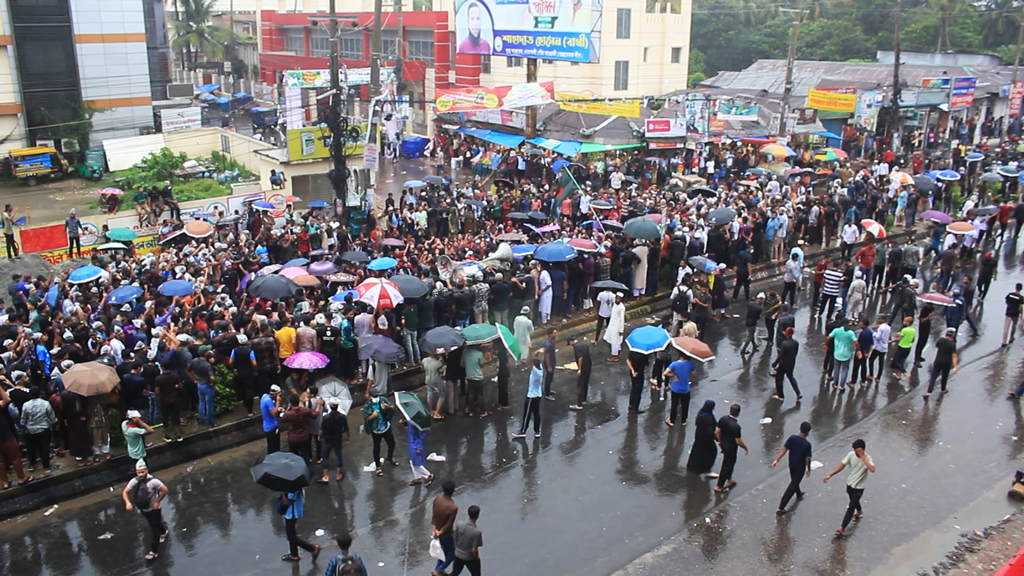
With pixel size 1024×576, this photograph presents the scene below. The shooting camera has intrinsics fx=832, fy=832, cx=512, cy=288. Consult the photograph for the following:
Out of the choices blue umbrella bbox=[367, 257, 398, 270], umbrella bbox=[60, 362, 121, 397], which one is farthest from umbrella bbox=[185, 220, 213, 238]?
umbrella bbox=[60, 362, 121, 397]

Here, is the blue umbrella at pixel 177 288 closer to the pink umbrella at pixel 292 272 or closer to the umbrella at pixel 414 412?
the pink umbrella at pixel 292 272

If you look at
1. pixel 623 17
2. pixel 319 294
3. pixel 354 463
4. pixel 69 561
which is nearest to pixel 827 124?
pixel 623 17

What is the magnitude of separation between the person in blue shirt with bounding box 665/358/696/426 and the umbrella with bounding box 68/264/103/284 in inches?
438

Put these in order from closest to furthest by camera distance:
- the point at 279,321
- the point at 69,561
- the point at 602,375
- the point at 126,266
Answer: the point at 69,561
the point at 279,321
the point at 602,375
the point at 126,266

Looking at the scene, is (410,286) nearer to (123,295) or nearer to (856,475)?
(123,295)

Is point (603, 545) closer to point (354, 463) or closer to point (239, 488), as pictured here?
point (354, 463)

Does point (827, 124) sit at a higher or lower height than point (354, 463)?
higher

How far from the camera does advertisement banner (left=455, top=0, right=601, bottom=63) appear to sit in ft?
106

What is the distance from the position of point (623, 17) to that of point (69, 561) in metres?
43.3

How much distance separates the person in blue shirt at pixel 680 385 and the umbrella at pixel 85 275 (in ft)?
36.5

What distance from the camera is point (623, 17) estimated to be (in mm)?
47219

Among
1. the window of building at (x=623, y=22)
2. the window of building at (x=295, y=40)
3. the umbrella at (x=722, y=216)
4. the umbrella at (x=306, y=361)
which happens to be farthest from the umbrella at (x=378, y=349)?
the window of building at (x=295, y=40)

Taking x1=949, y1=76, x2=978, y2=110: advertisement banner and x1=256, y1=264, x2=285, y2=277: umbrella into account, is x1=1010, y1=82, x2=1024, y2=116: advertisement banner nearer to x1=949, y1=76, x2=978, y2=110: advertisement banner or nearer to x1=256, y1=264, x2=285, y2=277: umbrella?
x1=949, y1=76, x2=978, y2=110: advertisement banner

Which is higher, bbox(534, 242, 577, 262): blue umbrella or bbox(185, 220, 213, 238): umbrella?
bbox(534, 242, 577, 262): blue umbrella
